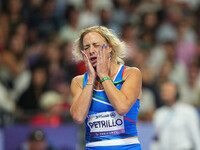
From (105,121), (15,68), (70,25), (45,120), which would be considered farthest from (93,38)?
(70,25)

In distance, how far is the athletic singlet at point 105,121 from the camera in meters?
4.31

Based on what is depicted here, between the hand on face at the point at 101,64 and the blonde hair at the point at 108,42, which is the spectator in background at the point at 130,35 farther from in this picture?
the hand on face at the point at 101,64

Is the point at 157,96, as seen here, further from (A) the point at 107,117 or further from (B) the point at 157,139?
(A) the point at 107,117

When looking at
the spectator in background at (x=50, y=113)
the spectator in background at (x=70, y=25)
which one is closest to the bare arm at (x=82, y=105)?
the spectator in background at (x=50, y=113)

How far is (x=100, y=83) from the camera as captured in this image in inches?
179

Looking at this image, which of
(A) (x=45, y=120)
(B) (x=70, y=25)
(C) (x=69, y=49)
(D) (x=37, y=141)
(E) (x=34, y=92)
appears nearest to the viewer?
(D) (x=37, y=141)

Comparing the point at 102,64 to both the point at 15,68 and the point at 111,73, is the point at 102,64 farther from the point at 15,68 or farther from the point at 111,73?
the point at 15,68

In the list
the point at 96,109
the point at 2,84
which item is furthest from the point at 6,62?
the point at 96,109

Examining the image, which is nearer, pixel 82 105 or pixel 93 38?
pixel 82 105

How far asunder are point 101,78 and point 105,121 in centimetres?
39

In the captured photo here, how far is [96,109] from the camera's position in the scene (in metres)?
4.36

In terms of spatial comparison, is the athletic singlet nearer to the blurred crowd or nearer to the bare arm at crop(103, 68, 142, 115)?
the bare arm at crop(103, 68, 142, 115)

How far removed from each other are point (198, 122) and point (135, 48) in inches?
118

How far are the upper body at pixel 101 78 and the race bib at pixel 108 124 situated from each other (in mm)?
123
